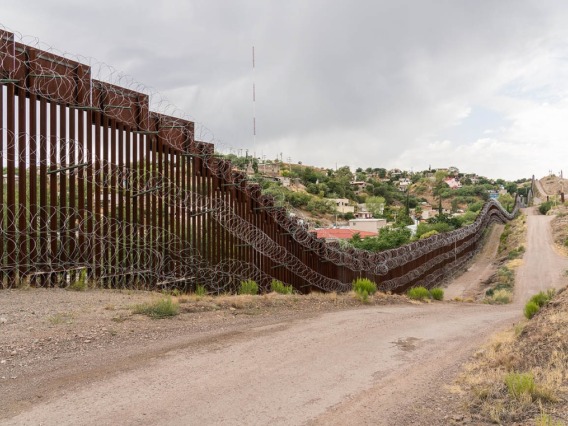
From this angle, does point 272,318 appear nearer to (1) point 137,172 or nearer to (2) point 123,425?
(1) point 137,172

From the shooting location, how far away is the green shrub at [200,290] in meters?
12.6

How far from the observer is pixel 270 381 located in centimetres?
598

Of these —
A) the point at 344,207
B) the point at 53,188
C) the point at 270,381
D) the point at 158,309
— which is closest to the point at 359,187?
the point at 344,207

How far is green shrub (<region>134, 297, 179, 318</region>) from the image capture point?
877 centimetres

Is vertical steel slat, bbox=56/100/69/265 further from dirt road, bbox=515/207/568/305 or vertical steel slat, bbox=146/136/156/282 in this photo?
dirt road, bbox=515/207/568/305

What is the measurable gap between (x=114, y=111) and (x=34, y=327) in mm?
5544

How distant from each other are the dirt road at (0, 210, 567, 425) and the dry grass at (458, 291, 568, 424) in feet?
1.10

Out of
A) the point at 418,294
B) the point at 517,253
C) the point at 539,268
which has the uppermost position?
the point at 517,253

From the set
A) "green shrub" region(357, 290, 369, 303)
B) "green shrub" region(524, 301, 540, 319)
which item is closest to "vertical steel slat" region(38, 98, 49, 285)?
"green shrub" region(524, 301, 540, 319)

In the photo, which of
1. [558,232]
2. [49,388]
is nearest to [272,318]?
[49,388]

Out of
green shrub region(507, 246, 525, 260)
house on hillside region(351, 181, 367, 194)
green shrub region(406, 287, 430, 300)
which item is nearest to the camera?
green shrub region(406, 287, 430, 300)

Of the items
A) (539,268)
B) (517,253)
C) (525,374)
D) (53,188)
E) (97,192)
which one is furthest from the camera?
(517,253)

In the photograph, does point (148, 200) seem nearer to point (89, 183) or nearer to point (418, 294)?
point (89, 183)

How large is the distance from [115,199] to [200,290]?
3.20 metres
